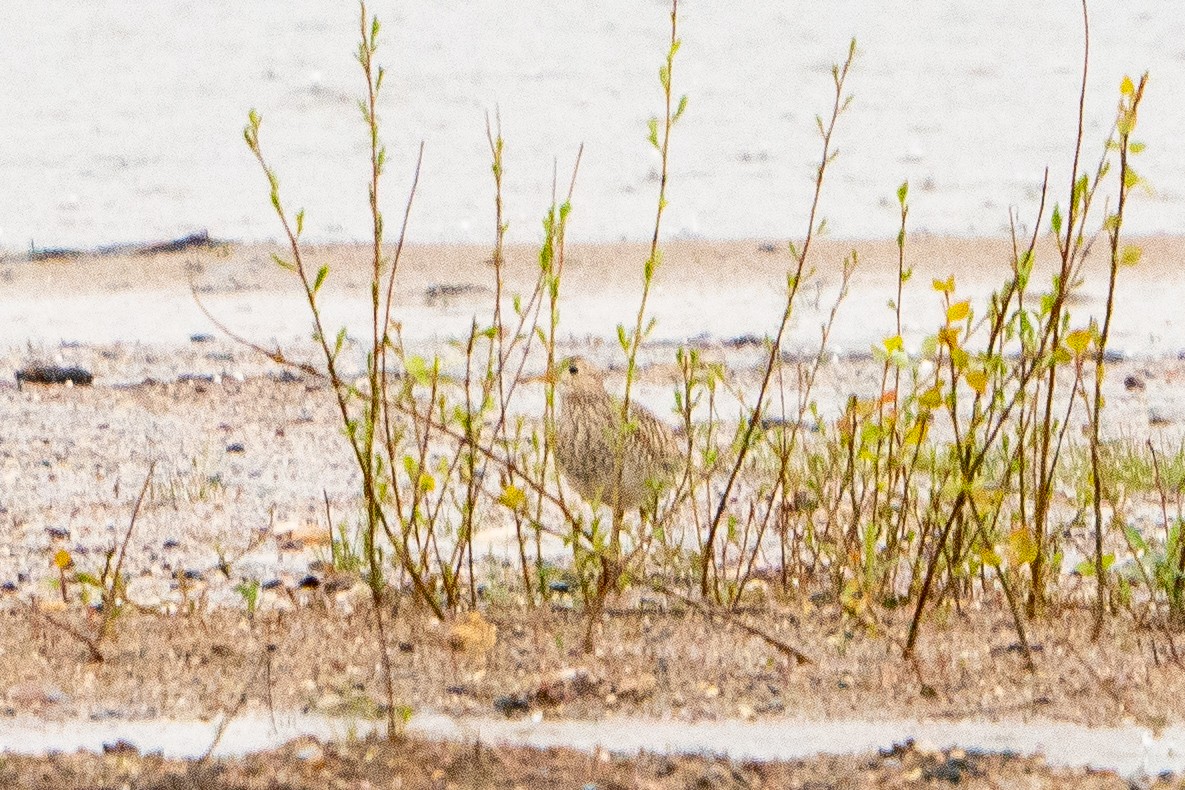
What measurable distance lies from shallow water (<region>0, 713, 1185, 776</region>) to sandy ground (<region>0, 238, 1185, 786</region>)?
58 mm

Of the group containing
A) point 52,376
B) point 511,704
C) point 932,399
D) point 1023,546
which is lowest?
point 52,376

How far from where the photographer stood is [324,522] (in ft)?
16.4

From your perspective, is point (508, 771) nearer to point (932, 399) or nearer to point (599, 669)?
point (599, 669)

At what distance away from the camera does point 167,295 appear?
872cm

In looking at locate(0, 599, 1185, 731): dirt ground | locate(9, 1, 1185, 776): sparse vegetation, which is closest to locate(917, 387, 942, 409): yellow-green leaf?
locate(9, 1, 1185, 776): sparse vegetation

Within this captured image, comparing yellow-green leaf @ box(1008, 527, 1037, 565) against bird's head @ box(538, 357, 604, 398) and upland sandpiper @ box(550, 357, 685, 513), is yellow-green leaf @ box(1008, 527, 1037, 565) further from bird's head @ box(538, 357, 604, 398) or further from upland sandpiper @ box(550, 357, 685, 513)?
bird's head @ box(538, 357, 604, 398)

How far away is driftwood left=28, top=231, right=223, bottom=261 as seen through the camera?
9.31m

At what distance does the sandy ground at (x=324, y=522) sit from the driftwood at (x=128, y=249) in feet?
0.33

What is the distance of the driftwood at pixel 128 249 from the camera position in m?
9.31

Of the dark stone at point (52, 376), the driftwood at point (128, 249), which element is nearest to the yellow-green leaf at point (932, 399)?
the dark stone at point (52, 376)

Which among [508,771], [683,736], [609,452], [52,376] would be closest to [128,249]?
[52,376]

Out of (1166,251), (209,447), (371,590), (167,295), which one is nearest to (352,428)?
(371,590)

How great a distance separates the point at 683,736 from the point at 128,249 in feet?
22.6

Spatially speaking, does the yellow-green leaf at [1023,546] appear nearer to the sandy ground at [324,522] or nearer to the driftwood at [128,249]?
the sandy ground at [324,522]
